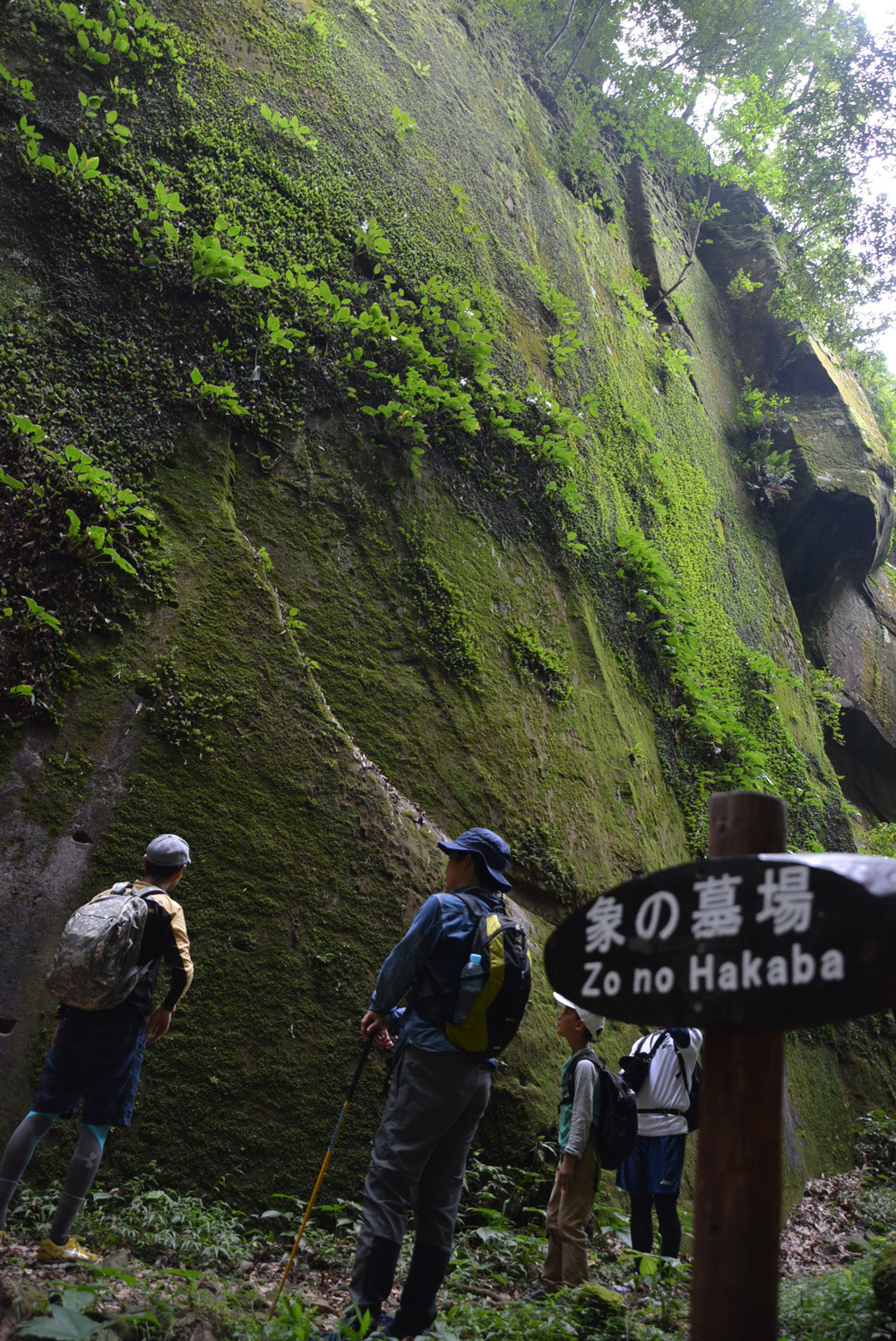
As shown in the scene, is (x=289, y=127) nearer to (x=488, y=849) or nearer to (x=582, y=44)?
(x=488, y=849)

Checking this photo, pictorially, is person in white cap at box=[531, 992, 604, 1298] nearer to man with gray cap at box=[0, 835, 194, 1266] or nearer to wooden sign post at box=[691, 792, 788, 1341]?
man with gray cap at box=[0, 835, 194, 1266]

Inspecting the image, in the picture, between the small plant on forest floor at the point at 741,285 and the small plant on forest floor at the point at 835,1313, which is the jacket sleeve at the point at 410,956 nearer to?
the small plant on forest floor at the point at 835,1313

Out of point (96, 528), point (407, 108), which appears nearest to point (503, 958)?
point (96, 528)

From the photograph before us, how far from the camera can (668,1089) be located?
190 inches

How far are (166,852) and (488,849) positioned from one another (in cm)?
145

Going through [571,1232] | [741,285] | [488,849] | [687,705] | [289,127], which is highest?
[741,285]

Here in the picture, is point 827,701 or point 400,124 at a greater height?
point 400,124

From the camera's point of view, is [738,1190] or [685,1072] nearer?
[738,1190]

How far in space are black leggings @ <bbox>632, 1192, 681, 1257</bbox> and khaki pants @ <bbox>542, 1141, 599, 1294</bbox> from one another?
2.87ft

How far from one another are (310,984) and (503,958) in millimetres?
1562

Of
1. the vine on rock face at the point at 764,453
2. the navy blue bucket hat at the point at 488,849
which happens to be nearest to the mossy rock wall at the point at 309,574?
the navy blue bucket hat at the point at 488,849

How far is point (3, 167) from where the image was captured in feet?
16.6

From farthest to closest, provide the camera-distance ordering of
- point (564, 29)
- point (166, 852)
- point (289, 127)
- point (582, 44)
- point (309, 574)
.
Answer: point (582, 44), point (564, 29), point (289, 127), point (309, 574), point (166, 852)

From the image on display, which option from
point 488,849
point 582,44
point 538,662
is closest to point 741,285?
point 582,44
